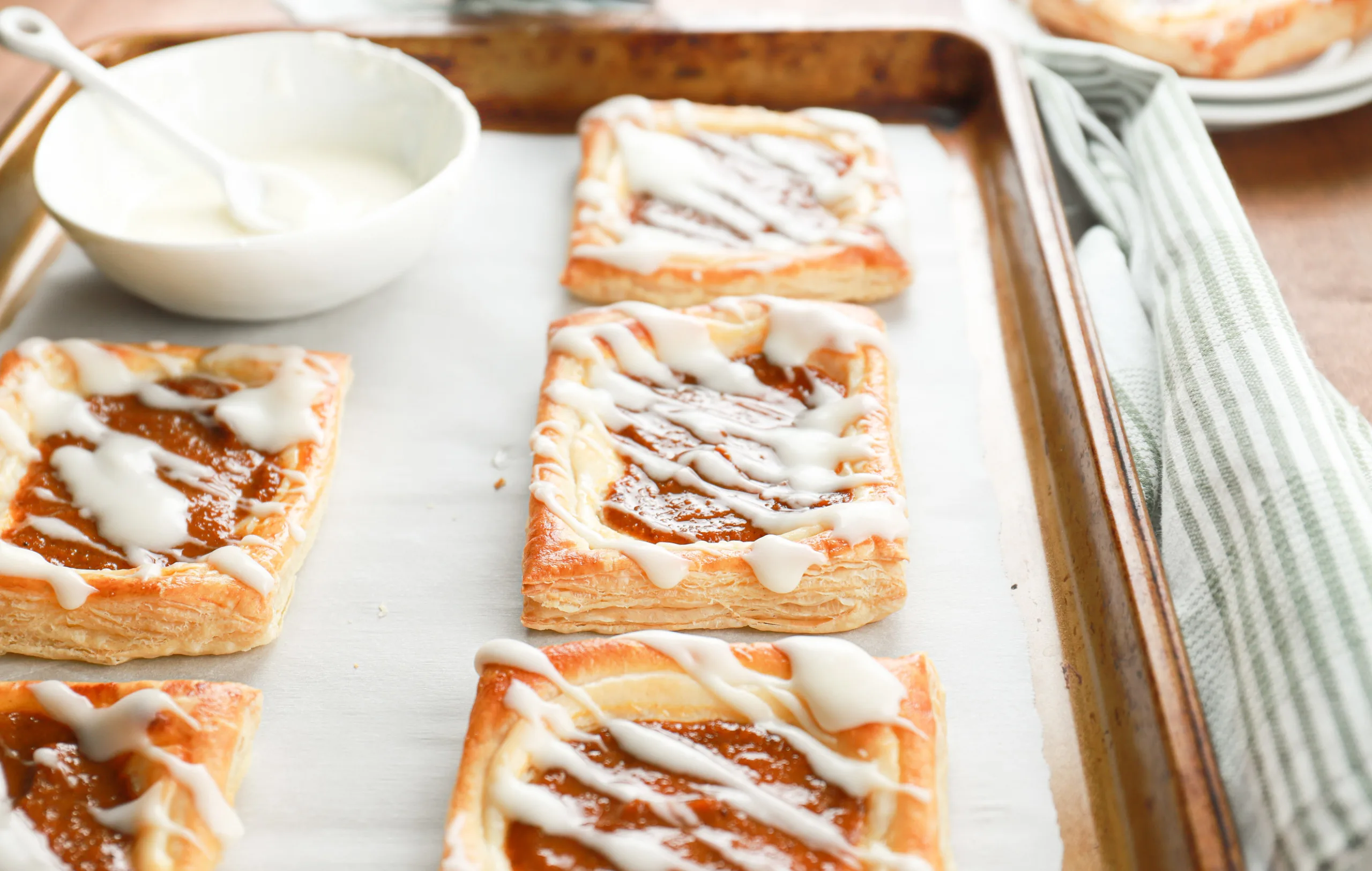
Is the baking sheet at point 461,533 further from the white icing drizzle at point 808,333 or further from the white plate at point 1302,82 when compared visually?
the white plate at point 1302,82

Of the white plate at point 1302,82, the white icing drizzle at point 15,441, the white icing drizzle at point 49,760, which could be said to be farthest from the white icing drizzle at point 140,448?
the white plate at point 1302,82

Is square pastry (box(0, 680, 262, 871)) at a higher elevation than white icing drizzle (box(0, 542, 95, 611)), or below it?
below

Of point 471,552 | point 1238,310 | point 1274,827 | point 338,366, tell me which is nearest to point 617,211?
point 338,366

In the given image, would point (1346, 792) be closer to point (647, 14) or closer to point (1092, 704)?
point (1092, 704)

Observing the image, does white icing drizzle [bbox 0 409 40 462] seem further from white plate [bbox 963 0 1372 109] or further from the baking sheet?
white plate [bbox 963 0 1372 109]

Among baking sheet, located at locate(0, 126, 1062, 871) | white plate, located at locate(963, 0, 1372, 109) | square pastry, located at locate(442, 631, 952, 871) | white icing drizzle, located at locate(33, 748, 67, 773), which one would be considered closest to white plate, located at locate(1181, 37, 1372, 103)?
white plate, located at locate(963, 0, 1372, 109)

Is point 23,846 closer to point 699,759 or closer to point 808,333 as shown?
point 699,759

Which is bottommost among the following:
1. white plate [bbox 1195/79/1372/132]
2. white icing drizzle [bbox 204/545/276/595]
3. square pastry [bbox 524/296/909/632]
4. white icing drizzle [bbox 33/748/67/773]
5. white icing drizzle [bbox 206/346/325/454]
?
white icing drizzle [bbox 33/748/67/773]
